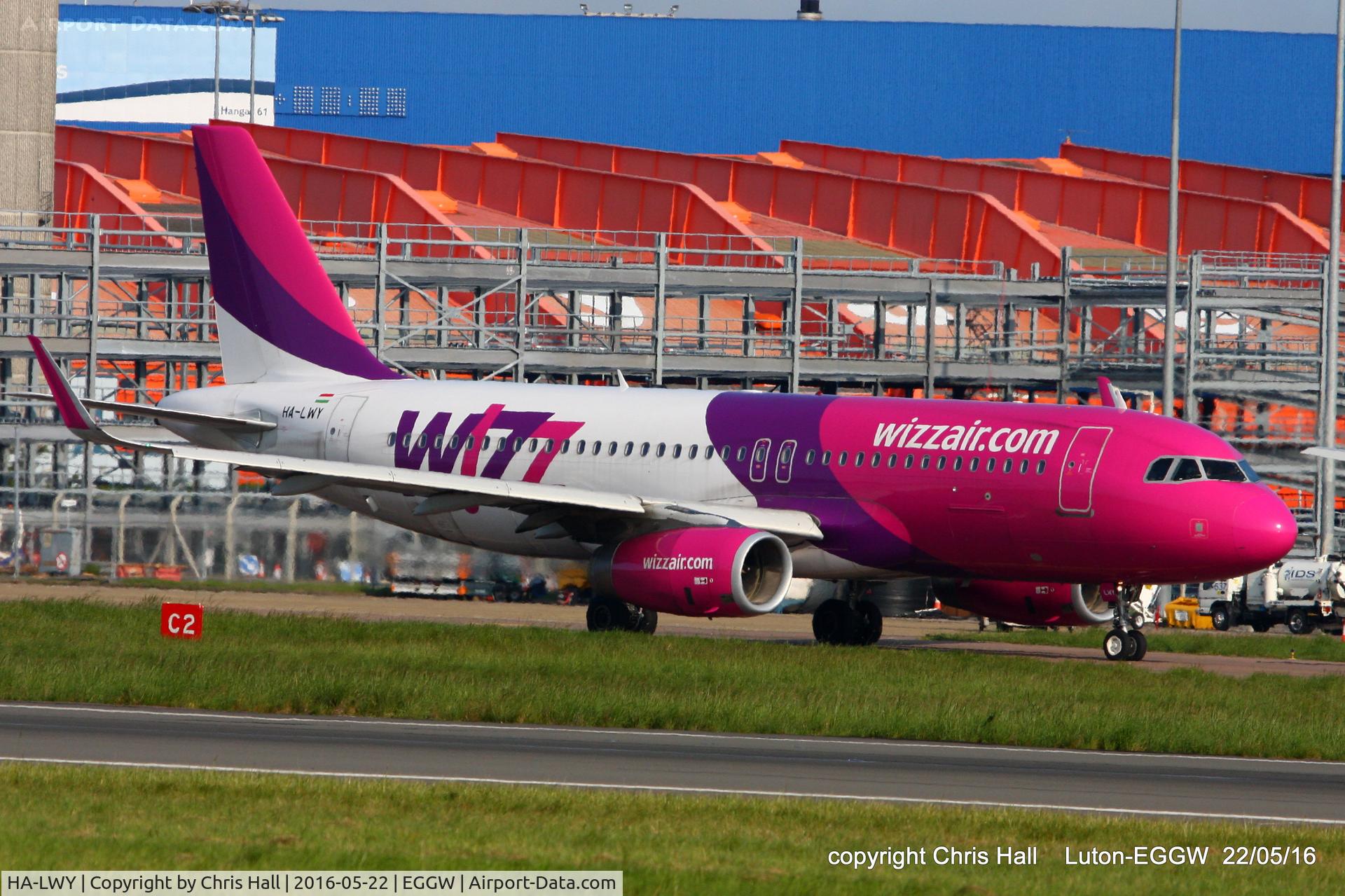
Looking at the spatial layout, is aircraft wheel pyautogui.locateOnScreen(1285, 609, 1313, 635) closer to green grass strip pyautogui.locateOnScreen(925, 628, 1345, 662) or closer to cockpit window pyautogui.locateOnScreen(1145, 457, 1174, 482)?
green grass strip pyautogui.locateOnScreen(925, 628, 1345, 662)

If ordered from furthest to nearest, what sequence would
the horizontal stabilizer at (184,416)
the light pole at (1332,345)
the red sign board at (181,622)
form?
1. the light pole at (1332,345)
2. the horizontal stabilizer at (184,416)
3. the red sign board at (181,622)

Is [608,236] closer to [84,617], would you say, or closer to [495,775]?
[84,617]

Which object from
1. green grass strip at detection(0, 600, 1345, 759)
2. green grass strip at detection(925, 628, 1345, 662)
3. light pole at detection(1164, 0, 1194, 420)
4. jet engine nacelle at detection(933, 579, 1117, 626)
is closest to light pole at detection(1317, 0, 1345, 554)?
light pole at detection(1164, 0, 1194, 420)

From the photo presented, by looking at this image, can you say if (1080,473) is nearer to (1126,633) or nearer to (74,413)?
(1126,633)

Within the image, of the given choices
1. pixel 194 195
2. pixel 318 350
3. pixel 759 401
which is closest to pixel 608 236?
pixel 194 195

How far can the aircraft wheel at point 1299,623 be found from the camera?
45.7 metres

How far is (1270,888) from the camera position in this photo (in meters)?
12.5

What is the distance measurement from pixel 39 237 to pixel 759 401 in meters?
29.9

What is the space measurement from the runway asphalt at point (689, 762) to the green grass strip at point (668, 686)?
0.68 metres

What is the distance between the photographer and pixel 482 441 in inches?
1348

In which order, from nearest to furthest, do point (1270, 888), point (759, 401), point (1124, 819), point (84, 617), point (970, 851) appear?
point (1270, 888)
point (970, 851)
point (1124, 819)
point (84, 617)
point (759, 401)

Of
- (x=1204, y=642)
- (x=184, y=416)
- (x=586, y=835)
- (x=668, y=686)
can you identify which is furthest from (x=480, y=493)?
(x=586, y=835)
